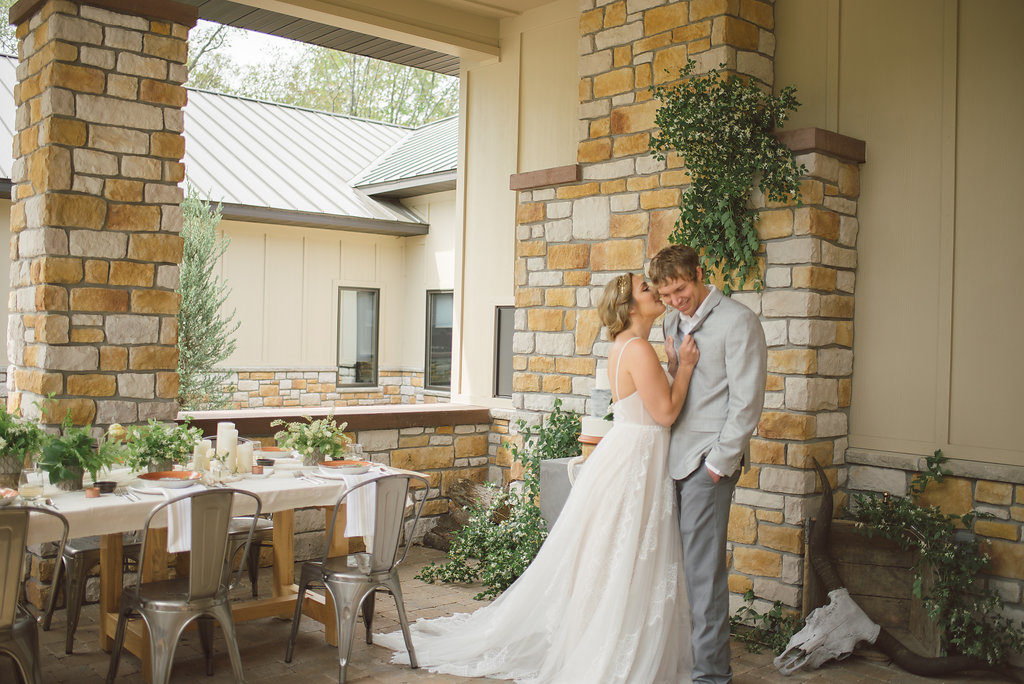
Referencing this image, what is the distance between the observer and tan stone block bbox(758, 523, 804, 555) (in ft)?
17.1

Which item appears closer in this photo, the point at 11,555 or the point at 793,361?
the point at 11,555

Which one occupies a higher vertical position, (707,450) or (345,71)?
(345,71)

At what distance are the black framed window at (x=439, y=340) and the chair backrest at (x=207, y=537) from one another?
8.72 metres

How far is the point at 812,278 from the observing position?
17.1ft

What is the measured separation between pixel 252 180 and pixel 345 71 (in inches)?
526

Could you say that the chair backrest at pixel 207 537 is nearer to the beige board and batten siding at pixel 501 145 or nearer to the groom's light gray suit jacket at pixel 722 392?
the groom's light gray suit jacket at pixel 722 392

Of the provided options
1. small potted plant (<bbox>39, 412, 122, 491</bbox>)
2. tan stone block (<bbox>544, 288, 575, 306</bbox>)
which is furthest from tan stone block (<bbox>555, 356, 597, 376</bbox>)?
small potted plant (<bbox>39, 412, 122, 491</bbox>)

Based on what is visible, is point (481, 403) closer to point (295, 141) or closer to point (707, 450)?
point (707, 450)

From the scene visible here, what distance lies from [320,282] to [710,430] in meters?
9.74

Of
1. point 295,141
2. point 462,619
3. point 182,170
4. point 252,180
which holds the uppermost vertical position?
point 295,141

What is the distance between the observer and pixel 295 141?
14.4 metres

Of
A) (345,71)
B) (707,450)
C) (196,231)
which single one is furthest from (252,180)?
(345,71)

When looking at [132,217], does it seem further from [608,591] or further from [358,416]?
[608,591]

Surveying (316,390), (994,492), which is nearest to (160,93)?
(994,492)
